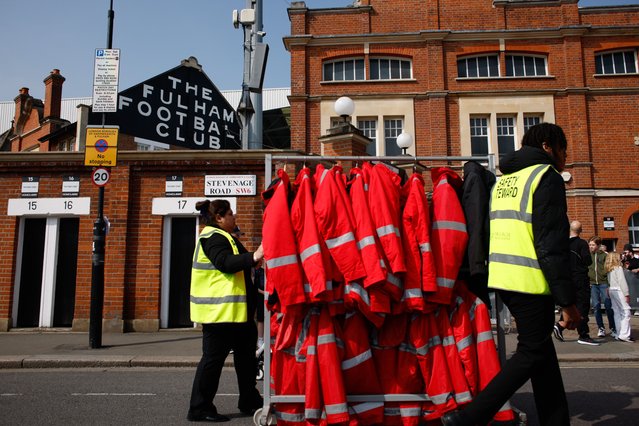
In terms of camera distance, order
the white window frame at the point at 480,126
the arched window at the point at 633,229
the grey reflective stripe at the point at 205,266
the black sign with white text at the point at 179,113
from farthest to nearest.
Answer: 1. the white window frame at the point at 480,126
2. the arched window at the point at 633,229
3. the black sign with white text at the point at 179,113
4. the grey reflective stripe at the point at 205,266

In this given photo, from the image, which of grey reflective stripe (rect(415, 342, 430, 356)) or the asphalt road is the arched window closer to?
the asphalt road

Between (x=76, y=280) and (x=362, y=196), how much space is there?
30.5 ft

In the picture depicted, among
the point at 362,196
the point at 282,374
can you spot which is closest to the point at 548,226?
the point at 362,196

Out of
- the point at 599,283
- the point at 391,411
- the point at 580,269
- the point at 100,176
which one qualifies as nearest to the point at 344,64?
the point at 100,176

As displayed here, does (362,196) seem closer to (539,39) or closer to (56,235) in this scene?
(56,235)

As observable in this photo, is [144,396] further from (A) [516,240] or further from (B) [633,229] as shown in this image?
(B) [633,229]

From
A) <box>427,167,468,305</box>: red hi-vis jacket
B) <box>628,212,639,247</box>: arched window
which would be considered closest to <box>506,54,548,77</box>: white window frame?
<box>628,212,639,247</box>: arched window

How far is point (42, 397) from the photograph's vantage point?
5418 millimetres

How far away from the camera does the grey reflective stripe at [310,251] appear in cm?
330

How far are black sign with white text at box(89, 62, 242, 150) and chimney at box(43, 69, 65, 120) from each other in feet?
88.1

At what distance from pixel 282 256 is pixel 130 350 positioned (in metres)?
6.19

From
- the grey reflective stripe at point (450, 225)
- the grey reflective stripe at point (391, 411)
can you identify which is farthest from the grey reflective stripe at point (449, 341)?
the grey reflective stripe at point (450, 225)

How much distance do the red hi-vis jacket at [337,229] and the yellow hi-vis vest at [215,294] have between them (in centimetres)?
129

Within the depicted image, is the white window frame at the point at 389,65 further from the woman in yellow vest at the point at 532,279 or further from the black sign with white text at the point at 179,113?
the woman in yellow vest at the point at 532,279
